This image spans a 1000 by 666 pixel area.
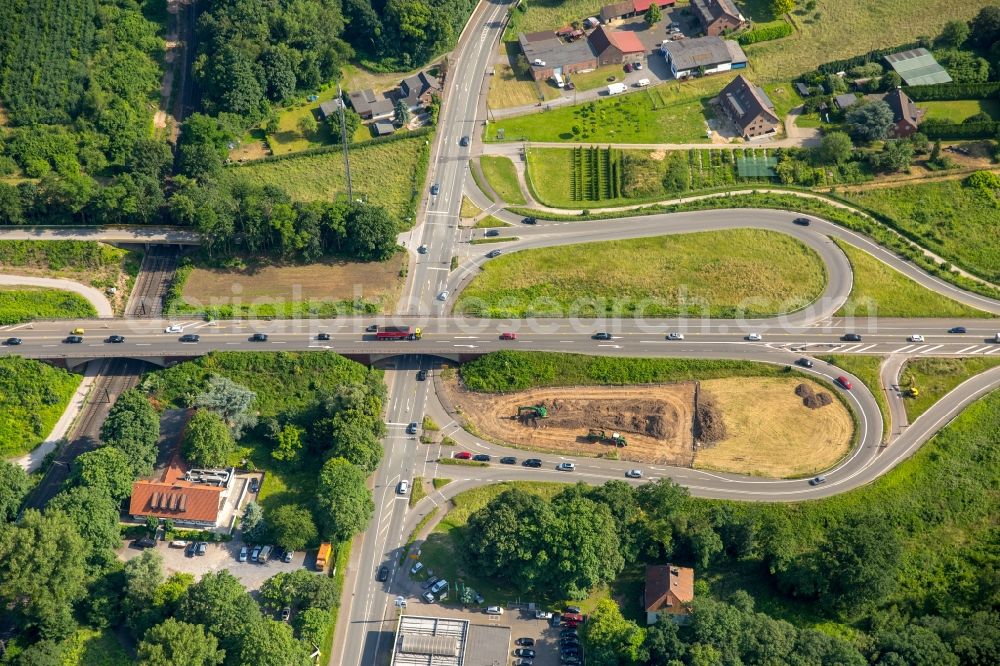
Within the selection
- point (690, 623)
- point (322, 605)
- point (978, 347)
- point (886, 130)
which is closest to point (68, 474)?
point (322, 605)

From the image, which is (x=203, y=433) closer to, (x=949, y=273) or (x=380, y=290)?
(x=380, y=290)

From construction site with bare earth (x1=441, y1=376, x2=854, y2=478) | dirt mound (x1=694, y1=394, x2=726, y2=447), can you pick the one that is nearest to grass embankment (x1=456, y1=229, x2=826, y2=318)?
construction site with bare earth (x1=441, y1=376, x2=854, y2=478)

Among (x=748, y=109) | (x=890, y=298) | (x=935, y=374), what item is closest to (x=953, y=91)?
(x=748, y=109)

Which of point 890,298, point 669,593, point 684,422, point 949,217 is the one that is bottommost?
point 669,593

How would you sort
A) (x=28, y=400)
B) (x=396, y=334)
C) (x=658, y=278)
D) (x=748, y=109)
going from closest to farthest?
(x=28, y=400)
(x=396, y=334)
(x=658, y=278)
(x=748, y=109)

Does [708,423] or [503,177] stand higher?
[503,177]

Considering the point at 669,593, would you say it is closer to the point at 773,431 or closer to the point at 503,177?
the point at 773,431

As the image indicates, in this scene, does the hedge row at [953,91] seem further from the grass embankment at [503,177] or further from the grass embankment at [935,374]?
the grass embankment at [503,177]
